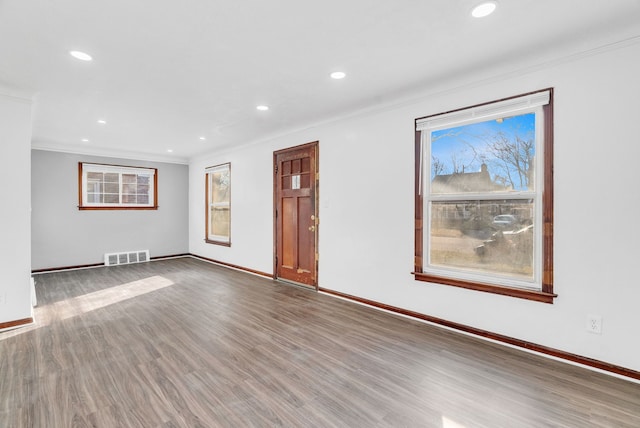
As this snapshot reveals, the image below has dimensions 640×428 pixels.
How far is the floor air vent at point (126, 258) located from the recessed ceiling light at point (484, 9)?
24.0 ft

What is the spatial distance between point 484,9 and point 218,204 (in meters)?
5.89

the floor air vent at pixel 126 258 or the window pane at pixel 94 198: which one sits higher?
the window pane at pixel 94 198

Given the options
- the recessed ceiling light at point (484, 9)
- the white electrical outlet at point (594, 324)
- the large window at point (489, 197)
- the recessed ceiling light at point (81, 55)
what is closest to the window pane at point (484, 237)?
the large window at point (489, 197)

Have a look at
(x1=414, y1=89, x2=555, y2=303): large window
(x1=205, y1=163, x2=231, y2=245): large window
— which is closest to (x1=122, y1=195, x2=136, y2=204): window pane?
(x1=205, y1=163, x2=231, y2=245): large window

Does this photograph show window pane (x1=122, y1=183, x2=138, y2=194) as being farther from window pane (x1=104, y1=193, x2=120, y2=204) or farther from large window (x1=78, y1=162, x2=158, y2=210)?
window pane (x1=104, y1=193, x2=120, y2=204)

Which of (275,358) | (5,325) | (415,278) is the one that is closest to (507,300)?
(415,278)

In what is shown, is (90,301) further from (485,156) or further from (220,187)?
(485,156)

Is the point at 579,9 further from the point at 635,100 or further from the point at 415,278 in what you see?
the point at 415,278

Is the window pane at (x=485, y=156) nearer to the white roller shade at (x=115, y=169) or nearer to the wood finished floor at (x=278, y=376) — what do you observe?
the wood finished floor at (x=278, y=376)

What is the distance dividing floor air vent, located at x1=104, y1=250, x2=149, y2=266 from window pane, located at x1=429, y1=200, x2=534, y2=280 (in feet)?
20.6

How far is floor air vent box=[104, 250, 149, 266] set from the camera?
6.46 metres

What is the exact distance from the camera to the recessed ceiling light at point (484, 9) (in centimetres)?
191

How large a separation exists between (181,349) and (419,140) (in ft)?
10.2

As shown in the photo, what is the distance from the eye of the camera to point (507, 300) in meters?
2.77
